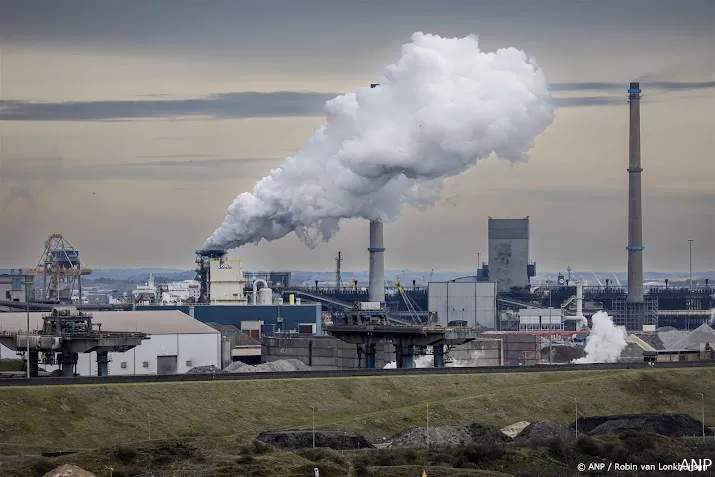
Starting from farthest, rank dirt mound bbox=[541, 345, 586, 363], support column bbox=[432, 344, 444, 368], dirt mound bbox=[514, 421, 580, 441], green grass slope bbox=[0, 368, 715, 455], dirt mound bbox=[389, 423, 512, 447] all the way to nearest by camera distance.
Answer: dirt mound bbox=[541, 345, 586, 363] → support column bbox=[432, 344, 444, 368] → green grass slope bbox=[0, 368, 715, 455] → dirt mound bbox=[514, 421, 580, 441] → dirt mound bbox=[389, 423, 512, 447]

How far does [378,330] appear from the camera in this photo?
5689 inches

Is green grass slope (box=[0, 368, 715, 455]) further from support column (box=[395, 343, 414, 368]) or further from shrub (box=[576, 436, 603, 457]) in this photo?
shrub (box=[576, 436, 603, 457])

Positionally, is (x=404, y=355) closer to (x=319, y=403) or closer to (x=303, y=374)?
(x=303, y=374)

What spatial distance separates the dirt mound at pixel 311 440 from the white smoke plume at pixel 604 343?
93.3 m

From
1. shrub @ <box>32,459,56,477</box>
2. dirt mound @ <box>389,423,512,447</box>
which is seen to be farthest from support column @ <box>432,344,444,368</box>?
shrub @ <box>32,459,56,477</box>

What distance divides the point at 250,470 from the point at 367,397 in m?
41.7

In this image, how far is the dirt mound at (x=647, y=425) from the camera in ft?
321

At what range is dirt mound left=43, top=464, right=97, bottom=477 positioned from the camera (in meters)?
70.9

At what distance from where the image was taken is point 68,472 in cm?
7125

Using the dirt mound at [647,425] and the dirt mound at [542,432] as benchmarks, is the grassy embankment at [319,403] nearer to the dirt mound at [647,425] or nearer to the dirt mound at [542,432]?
the dirt mound at [647,425]

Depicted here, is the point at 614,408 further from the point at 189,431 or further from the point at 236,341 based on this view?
the point at 236,341

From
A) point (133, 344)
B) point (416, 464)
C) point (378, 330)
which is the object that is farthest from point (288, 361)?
point (416, 464)

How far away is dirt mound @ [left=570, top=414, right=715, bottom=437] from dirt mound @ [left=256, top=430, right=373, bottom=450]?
16.5 meters

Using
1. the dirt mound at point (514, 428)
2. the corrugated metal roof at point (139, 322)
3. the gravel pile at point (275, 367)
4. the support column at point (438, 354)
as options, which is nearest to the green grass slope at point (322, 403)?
the dirt mound at point (514, 428)
